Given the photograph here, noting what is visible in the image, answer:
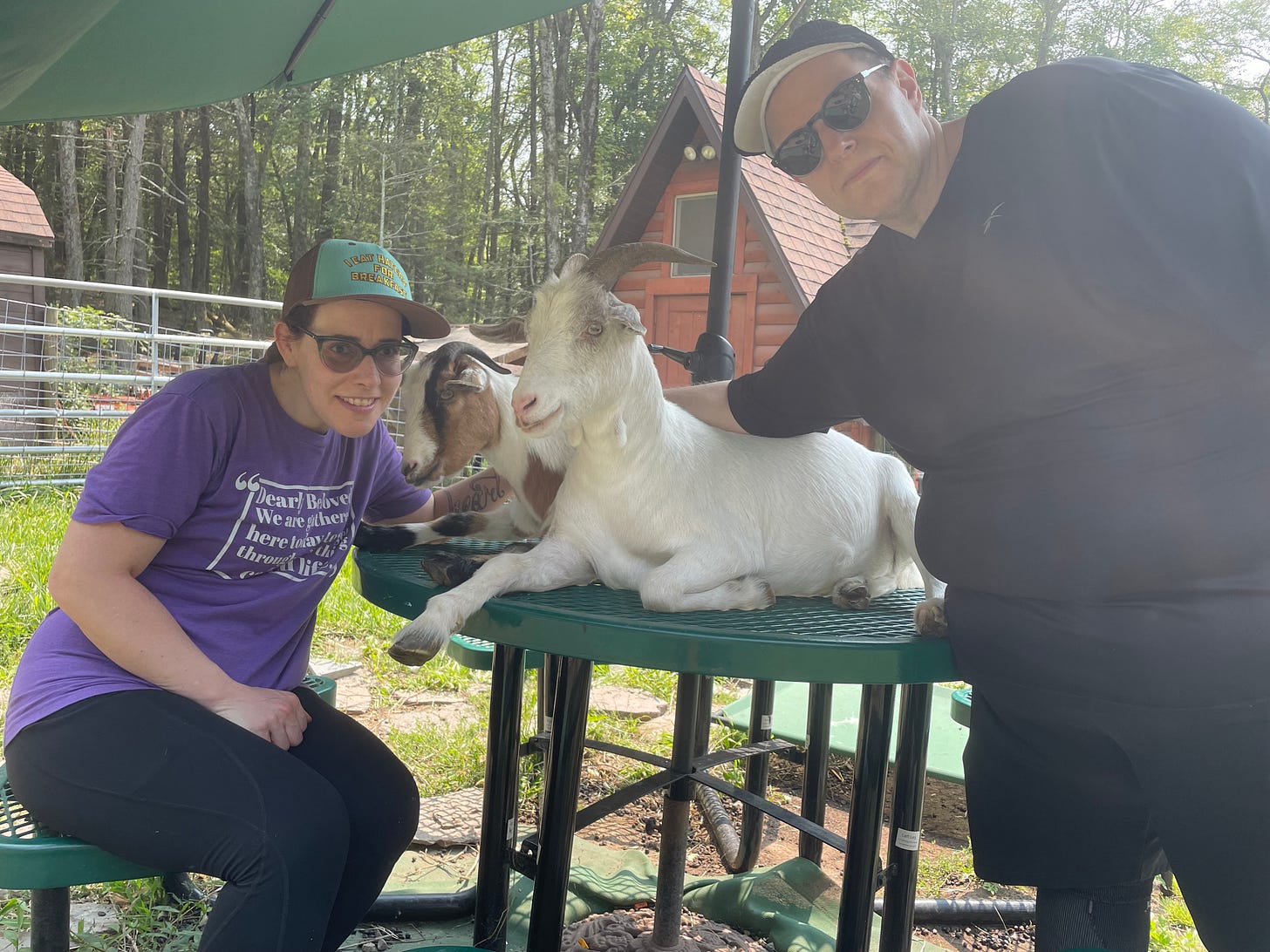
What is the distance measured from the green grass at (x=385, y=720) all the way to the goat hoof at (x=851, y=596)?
177cm

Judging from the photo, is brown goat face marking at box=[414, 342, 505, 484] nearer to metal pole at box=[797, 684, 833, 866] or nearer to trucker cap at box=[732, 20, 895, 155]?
trucker cap at box=[732, 20, 895, 155]

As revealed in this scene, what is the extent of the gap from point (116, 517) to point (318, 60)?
1513 millimetres

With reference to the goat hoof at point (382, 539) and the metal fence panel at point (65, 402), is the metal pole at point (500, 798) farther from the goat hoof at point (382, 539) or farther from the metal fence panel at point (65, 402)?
the metal fence panel at point (65, 402)

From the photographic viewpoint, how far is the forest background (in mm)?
24641

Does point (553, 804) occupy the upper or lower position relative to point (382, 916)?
upper

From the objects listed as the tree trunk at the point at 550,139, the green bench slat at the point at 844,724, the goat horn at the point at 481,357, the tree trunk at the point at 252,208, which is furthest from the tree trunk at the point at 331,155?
the goat horn at the point at 481,357

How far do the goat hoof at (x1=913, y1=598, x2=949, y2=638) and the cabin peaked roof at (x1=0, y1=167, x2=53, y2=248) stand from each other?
14281mm

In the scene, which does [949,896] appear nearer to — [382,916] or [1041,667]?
[382,916]

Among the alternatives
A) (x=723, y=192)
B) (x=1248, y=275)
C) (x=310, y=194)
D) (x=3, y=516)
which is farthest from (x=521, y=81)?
(x=1248, y=275)

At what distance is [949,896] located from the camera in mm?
3289

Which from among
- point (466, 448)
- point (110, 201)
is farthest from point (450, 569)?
point (110, 201)

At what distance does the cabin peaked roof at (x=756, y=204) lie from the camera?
10305 mm

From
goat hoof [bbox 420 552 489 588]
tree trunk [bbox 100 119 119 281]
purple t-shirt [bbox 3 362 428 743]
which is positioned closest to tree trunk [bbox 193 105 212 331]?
tree trunk [bbox 100 119 119 281]

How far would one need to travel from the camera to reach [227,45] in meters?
2.36
